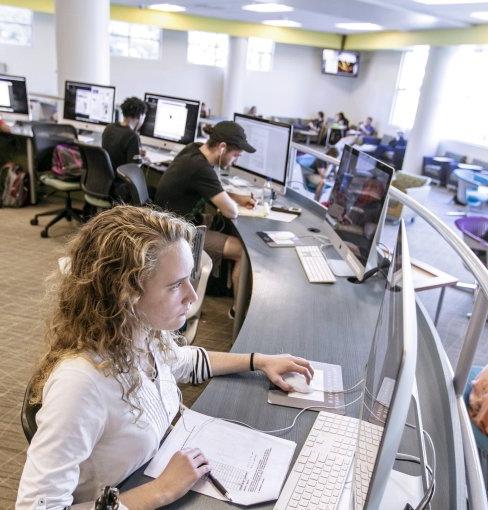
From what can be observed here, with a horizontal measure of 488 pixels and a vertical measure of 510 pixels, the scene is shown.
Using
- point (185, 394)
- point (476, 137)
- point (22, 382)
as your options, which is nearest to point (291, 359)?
point (185, 394)

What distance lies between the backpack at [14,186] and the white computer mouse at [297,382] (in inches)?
169

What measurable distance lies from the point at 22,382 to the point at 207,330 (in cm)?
109

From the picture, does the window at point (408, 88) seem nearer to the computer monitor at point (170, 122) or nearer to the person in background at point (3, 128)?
the computer monitor at point (170, 122)

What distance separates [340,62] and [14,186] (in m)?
10.2

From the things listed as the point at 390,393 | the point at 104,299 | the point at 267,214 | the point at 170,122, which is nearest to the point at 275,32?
the point at 170,122

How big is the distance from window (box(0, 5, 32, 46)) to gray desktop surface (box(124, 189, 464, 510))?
11162 millimetres

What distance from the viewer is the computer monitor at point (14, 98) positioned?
4.59 metres

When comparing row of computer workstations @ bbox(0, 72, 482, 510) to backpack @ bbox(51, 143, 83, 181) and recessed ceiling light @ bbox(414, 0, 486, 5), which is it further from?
recessed ceiling light @ bbox(414, 0, 486, 5)

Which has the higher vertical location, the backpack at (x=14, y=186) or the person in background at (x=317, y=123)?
the person in background at (x=317, y=123)

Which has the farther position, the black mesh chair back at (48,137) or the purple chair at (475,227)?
the black mesh chair back at (48,137)

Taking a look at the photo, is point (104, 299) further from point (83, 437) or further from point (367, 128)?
point (367, 128)

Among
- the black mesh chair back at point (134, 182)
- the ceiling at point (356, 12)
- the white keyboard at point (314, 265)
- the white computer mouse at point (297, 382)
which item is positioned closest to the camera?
the white computer mouse at point (297, 382)

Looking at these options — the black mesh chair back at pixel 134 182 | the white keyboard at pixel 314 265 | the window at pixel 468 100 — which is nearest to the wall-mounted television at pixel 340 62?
the window at pixel 468 100

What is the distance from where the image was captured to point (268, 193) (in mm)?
3234
